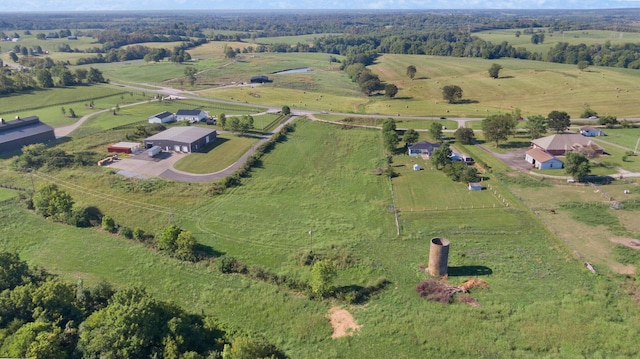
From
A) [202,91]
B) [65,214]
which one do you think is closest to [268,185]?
[65,214]

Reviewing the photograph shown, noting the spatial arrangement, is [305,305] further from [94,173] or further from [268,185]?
[94,173]

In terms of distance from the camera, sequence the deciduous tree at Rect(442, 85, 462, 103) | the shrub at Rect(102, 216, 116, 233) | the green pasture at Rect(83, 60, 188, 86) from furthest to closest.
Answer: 1. the green pasture at Rect(83, 60, 188, 86)
2. the deciduous tree at Rect(442, 85, 462, 103)
3. the shrub at Rect(102, 216, 116, 233)

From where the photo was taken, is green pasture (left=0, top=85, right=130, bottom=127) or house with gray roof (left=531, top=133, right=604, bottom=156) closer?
house with gray roof (left=531, top=133, right=604, bottom=156)

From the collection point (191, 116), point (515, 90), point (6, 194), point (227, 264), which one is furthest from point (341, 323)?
point (515, 90)

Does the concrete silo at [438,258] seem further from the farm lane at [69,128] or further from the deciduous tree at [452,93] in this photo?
the deciduous tree at [452,93]

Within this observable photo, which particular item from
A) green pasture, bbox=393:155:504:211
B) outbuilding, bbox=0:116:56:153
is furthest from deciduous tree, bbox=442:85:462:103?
outbuilding, bbox=0:116:56:153

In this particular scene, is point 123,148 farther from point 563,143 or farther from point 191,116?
point 563,143

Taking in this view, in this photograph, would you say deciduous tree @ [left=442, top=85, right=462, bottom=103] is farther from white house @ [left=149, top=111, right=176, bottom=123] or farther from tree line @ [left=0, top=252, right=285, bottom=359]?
tree line @ [left=0, top=252, right=285, bottom=359]
